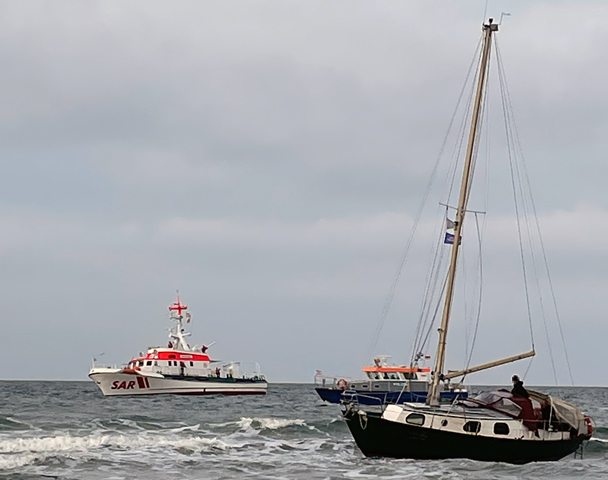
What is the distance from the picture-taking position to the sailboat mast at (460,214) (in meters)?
31.3

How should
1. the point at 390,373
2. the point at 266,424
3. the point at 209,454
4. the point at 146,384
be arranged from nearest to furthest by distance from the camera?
the point at 209,454, the point at 266,424, the point at 390,373, the point at 146,384

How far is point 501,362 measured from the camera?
105ft

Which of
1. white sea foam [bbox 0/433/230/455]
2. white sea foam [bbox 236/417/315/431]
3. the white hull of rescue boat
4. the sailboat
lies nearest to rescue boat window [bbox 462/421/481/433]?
the sailboat

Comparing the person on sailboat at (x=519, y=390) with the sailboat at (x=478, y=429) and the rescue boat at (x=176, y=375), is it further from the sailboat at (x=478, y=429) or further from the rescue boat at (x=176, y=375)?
the rescue boat at (x=176, y=375)

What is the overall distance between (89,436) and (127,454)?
5557 millimetres

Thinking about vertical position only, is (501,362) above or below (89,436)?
above

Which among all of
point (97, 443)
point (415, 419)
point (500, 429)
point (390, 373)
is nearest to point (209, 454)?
point (97, 443)

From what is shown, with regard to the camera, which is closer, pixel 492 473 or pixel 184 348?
pixel 492 473

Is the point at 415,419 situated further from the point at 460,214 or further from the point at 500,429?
the point at 460,214

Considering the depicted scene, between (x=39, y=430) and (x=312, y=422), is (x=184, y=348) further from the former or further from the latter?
(x=39, y=430)

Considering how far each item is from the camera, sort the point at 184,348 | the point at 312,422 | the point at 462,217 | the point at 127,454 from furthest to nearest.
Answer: the point at 184,348 < the point at 312,422 < the point at 462,217 < the point at 127,454

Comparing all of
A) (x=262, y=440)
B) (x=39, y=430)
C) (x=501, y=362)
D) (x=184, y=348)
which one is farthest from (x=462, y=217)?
(x=184, y=348)

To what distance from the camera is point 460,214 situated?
3253 centimetres

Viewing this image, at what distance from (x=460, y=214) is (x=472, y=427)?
836 cm
